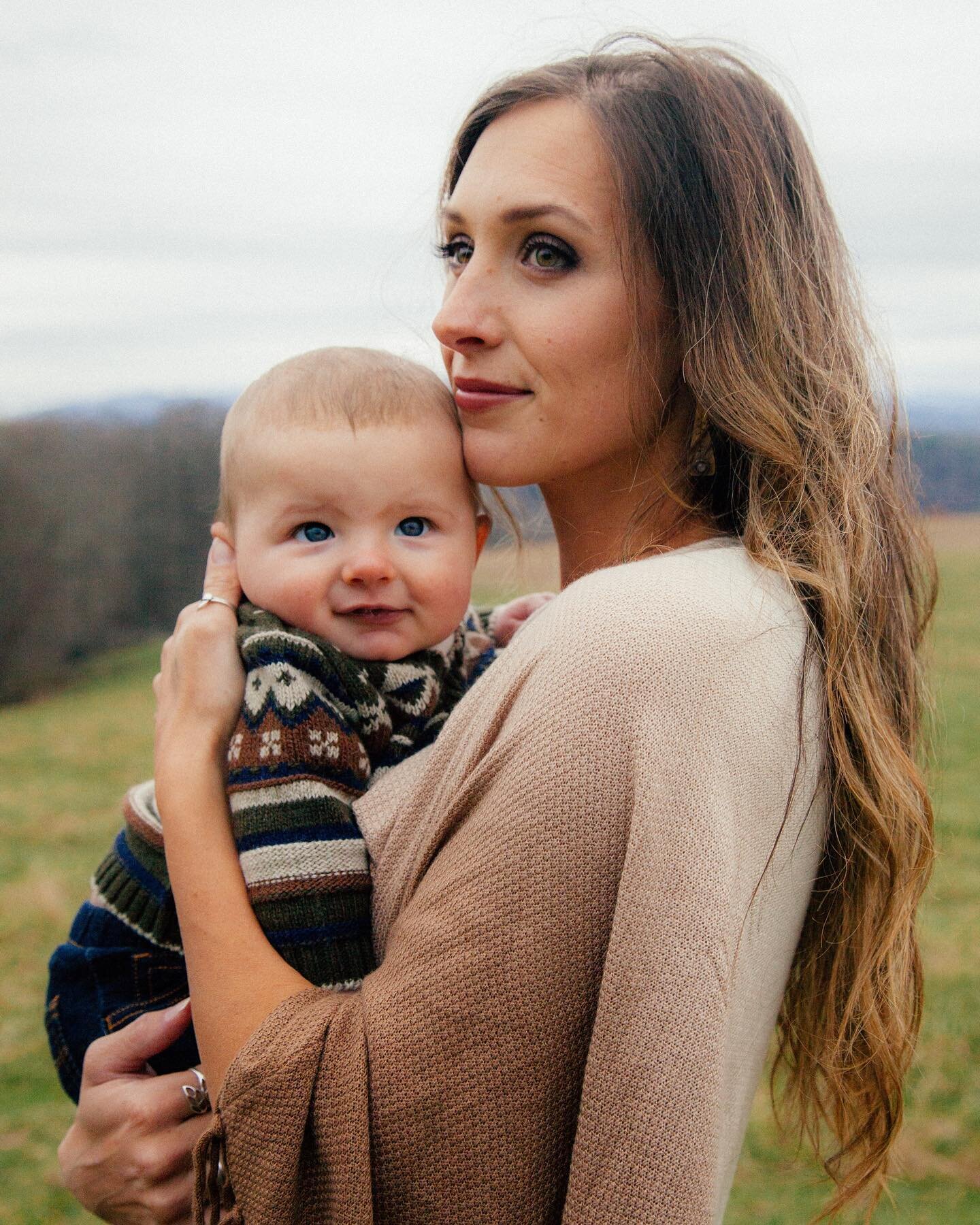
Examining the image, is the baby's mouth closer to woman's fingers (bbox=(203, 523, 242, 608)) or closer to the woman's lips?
woman's fingers (bbox=(203, 523, 242, 608))

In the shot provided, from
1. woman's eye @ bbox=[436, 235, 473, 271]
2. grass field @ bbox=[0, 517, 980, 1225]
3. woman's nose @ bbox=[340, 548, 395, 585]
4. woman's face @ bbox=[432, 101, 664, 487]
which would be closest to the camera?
woman's nose @ bbox=[340, 548, 395, 585]

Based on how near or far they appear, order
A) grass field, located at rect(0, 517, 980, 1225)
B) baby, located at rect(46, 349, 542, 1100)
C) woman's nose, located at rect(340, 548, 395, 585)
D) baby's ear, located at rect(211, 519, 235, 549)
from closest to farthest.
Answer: baby, located at rect(46, 349, 542, 1100)
woman's nose, located at rect(340, 548, 395, 585)
baby's ear, located at rect(211, 519, 235, 549)
grass field, located at rect(0, 517, 980, 1225)

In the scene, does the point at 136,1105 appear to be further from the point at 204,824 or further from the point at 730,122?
the point at 730,122

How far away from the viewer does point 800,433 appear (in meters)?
1.86

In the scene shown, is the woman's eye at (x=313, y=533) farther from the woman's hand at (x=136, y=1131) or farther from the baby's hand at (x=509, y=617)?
the woman's hand at (x=136, y=1131)

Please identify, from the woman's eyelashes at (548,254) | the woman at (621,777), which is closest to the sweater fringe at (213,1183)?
the woman at (621,777)

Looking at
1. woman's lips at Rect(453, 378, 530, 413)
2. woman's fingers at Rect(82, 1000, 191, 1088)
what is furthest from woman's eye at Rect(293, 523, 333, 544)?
woman's fingers at Rect(82, 1000, 191, 1088)

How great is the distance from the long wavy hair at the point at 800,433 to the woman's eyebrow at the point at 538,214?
0.26 feet

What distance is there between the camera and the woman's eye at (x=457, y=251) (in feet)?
7.13

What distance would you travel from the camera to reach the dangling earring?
200 cm

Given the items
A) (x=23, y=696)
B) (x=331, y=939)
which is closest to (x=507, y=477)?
(x=331, y=939)

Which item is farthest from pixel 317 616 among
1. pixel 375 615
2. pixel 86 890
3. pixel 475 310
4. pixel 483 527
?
pixel 86 890

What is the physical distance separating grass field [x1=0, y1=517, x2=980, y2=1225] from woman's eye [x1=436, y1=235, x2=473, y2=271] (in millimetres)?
897

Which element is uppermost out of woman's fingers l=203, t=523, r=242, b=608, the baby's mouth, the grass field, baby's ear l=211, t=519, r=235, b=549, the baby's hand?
baby's ear l=211, t=519, r=235, b=549
